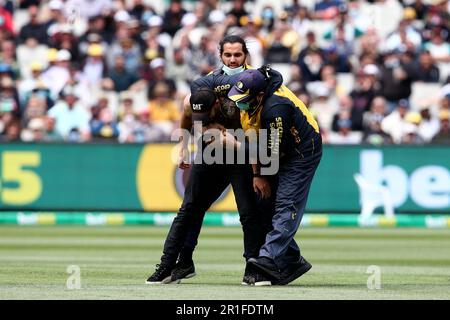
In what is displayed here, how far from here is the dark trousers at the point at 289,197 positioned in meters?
11.5

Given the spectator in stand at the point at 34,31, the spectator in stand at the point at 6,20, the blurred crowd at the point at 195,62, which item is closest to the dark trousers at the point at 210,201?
the blurred crowd at the point at 195,62

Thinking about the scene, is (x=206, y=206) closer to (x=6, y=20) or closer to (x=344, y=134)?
(x=344, y=134)

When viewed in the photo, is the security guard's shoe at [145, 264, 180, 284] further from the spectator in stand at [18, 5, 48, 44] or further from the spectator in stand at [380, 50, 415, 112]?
the spectator in stand at [18, 5, 48, 44]

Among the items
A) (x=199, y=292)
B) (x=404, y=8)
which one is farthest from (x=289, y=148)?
(x=404, y=8)

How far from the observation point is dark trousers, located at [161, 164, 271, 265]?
1184 centimetres

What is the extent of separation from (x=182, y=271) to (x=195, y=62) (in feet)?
43.9

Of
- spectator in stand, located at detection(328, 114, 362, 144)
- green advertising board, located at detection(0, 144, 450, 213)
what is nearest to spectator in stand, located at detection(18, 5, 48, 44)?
green advertising board, located at detection(0, 144, 450, 213)

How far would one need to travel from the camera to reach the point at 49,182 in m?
22.1

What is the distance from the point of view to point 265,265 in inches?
452

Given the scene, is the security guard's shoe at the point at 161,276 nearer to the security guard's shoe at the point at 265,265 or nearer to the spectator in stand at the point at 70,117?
the security guard's shoe at the point at 265,265

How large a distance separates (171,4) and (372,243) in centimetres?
1045

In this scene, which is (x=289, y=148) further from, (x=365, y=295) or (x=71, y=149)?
(x=71, y=149)

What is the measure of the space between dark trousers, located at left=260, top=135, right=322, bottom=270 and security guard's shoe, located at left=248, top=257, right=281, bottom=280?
5cm

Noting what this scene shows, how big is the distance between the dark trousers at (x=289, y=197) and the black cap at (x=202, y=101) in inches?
37.1
